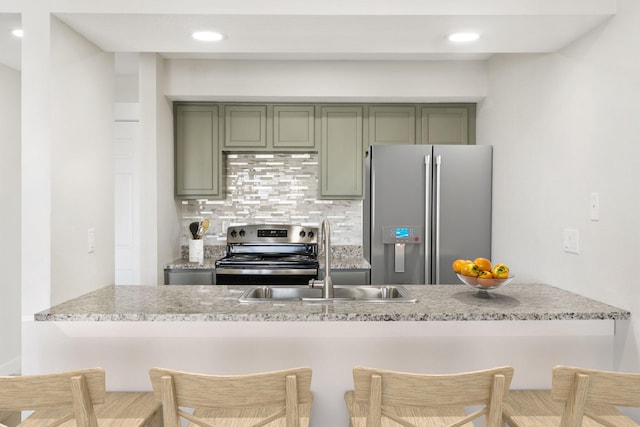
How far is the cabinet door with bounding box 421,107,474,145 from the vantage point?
153 inches

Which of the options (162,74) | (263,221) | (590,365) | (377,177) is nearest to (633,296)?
(590,365)

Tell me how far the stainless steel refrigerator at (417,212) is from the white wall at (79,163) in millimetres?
1710

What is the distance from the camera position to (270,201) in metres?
4.21

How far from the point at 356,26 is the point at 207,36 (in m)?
0.70

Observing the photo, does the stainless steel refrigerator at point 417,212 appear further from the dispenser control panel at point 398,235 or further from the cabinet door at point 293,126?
the cabinet door at point 293,126

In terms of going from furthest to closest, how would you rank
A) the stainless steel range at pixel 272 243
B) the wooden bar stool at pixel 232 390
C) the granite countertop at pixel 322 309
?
the stainless steel range at pixel 272 243, the granite countertop at pixel 322 309, the wooden bar stool at pixel 232 390

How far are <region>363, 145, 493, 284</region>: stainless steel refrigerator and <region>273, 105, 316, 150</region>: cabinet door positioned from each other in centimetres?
73

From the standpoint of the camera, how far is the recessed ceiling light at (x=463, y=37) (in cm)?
223

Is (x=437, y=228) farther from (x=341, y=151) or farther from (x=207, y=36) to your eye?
(x=207, y=36)

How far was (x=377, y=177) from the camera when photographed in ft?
11.0

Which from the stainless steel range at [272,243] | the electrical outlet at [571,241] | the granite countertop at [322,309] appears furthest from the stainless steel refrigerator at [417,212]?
the granite countertop at [322,309]

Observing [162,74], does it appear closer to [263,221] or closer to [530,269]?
[263,221]

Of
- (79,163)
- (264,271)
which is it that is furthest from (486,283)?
(79,163)

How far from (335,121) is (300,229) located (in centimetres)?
92
